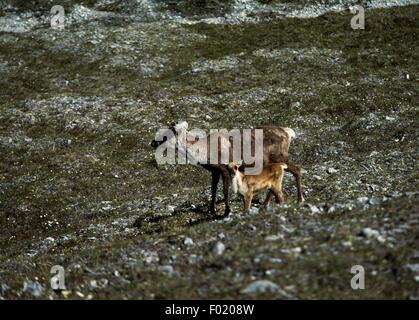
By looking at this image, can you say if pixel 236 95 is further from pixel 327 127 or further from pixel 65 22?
pixel 65 22

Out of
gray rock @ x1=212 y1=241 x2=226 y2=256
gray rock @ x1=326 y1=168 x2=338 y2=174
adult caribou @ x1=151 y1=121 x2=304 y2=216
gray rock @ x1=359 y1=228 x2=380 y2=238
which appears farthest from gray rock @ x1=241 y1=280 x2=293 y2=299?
gray rock @ x1=326 y1=168 x2=338 y2=174

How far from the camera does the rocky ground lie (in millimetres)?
12000

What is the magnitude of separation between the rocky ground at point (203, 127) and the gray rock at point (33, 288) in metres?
0.06

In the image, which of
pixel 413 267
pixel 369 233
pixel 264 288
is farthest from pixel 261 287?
pixel 369 233

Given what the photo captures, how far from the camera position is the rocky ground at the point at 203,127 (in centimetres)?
1200

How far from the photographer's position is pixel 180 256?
512 inches

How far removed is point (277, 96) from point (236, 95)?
314cm

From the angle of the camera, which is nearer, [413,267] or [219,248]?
[413,267]

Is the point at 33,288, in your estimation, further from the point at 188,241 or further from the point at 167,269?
the point at 188,241

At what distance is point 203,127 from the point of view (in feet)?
115

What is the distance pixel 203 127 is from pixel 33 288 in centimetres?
2327

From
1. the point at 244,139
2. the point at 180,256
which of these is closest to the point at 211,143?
the point at 244,139

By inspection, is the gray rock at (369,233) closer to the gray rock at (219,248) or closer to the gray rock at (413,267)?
the gray rock at (413,267)
